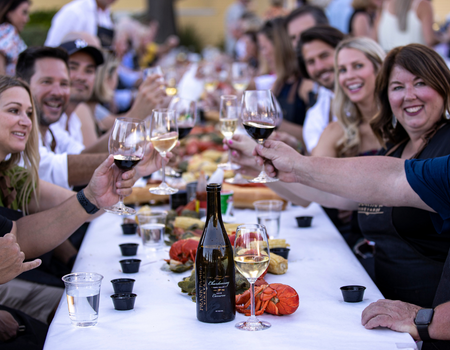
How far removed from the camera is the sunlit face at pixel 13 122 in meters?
2.18

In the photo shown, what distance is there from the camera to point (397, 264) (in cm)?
212

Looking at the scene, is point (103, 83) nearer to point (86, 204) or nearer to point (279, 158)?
point (86, 204)

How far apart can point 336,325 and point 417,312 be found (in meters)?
0.24

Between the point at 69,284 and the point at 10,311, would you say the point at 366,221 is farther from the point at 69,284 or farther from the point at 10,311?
the point at 10,311

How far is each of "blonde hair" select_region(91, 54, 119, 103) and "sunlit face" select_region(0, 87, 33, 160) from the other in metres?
2.84

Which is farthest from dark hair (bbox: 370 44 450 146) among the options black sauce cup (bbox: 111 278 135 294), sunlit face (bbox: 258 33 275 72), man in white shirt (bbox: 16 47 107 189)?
sunlit face (bbox: 258 33 275 72)

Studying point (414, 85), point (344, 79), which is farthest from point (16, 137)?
point (344, 79)

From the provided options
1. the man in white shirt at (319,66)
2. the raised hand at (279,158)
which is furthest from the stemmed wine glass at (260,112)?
the man in white shirt at (319,66)

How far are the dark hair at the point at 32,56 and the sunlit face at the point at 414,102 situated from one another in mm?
2127

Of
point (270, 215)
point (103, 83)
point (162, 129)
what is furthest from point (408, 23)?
point (162, 129)

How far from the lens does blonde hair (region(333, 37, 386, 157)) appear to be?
3.11 meters

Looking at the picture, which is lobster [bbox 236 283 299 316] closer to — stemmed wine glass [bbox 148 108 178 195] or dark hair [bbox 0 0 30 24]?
stemmed wine glass [bbox 148 108 178 195]

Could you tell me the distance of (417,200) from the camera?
167cm

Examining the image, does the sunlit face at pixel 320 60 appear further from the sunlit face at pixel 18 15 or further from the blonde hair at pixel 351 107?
the sunlit face at pixel 18 15
